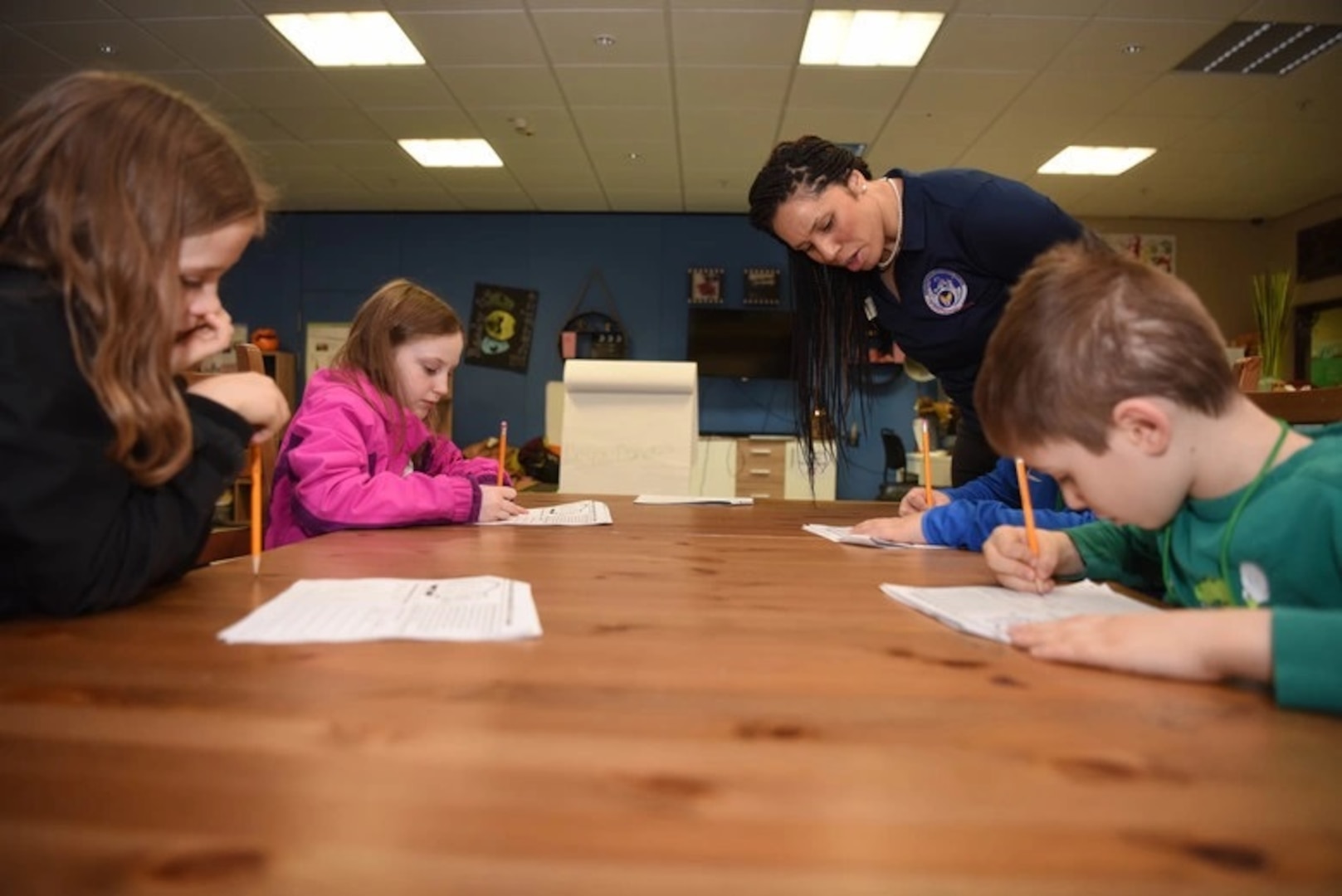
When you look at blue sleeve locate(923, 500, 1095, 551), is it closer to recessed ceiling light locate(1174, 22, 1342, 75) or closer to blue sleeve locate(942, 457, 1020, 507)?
blue sleeve locate(942, 457, 1020, 507)

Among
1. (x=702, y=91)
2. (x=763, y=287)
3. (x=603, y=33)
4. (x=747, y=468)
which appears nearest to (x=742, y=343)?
(x=763, y=287)

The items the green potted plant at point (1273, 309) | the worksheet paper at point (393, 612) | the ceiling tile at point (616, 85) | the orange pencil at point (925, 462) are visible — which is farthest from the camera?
the green potted plant at point (1273, 309)

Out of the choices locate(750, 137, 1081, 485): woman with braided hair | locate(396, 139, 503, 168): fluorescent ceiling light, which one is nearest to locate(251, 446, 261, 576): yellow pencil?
locate(750, 137, 1081, 485): woman with braided hair

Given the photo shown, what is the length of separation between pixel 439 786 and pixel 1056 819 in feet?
0.87

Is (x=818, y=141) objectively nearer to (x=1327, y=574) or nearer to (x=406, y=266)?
(x=1327, y=574)

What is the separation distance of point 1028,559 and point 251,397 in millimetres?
790

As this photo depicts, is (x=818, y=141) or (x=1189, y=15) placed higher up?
(x=1189, y=15)

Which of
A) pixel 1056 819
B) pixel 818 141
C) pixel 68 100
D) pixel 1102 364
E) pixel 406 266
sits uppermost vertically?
pixel 406 266

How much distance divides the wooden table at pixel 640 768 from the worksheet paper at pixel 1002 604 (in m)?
0.03

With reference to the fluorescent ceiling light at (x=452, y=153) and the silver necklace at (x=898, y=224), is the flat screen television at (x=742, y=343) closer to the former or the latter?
the fluorescent ceiling light at (x=452, y=153)

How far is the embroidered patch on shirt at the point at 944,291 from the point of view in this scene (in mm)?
1479

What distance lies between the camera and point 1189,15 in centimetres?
323

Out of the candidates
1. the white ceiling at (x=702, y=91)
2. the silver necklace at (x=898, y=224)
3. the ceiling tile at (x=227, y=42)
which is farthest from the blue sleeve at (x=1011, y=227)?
the ceiling tile at (x=227, y=42)

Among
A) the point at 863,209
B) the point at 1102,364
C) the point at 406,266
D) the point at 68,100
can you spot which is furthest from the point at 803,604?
the point at 406,266
